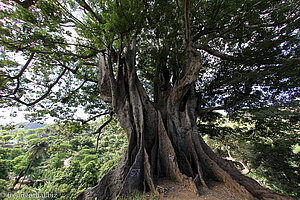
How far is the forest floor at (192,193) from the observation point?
→ 2.24 metres

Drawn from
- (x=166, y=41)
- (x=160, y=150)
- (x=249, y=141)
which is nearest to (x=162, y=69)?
(x=166, y=41)

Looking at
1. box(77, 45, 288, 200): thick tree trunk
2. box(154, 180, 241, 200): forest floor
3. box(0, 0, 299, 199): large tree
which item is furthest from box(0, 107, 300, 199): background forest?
box(154, 180, 241, 200): forest floor

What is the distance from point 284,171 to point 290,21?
25.5 ft

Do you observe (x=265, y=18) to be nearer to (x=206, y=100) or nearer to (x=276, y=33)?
(x=276, y=33)

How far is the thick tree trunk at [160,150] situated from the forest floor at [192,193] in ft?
0.36

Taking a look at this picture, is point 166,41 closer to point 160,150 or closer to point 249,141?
point 160,150

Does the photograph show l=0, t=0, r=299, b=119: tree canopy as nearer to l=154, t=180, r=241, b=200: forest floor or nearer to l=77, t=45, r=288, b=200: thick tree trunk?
l=77, t=45, r=288, b=200: thick tree trunk

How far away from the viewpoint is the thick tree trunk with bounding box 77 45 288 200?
260 centimetres

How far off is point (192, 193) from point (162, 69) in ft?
16.3

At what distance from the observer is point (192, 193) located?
7.72ft

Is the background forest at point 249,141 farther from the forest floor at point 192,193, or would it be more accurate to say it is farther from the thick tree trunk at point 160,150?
the forest floor at point 192,193

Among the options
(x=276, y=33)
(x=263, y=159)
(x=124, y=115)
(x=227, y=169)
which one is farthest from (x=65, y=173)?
(x=276, y=33)

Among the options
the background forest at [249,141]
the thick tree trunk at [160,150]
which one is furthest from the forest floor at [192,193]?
the background forest at [249,141]

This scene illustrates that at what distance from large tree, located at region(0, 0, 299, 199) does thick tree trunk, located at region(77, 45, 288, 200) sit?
25 mm
